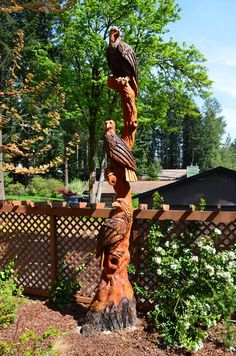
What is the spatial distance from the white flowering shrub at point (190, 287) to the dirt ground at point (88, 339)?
0.14 m

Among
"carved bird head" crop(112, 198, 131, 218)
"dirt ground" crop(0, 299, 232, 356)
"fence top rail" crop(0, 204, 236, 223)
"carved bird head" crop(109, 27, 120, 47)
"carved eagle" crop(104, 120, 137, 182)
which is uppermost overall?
"carved bird head" crop(109, 27, 120, 47)

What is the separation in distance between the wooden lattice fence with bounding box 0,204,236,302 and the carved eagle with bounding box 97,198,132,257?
47 centimetres

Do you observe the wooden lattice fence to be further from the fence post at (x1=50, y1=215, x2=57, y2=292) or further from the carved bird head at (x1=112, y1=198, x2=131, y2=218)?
the carved bird head at (x1=112, y1=198, x2=131, y2=218)

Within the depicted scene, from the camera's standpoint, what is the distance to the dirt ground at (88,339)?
3376 mm

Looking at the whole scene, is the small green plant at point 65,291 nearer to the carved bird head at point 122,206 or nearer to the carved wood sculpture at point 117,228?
the carved wood sculpture at point 117,228

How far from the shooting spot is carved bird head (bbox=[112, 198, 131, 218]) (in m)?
3.79

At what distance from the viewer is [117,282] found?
3.79 metres

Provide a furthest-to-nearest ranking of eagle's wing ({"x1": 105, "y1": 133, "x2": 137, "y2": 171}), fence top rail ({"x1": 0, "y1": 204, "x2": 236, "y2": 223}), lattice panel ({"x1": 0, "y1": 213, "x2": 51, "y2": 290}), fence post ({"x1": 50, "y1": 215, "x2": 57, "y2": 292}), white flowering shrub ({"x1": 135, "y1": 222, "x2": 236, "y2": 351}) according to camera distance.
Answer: lattice panel ({"x1": 0, "y1": 213, "x2": 51, "y2": 290})
fence post ({"x1": 50, "y1": 215, "x2": 57, "y2": 292})
fence top rail ({"x1": 0, "y1": 204, "x2": 236, "y2": 223})
eagle's wing ({"x1": 105, "y1": 133, "x2": 137, "y2": 171})
white flowering shrub ({"x1": 135, "y1": 222, "x2": 236, "y2": 351})

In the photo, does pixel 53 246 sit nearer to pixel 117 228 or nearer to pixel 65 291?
pixel 65 291

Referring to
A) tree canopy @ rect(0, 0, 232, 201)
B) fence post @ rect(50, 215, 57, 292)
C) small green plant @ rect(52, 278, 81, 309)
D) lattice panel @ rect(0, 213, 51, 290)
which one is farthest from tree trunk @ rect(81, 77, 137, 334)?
tree canopy @ rect(0, 0, 232, 201)

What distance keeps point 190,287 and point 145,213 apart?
102cm

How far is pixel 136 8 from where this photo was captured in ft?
39.3

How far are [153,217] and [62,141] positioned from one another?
30421mm

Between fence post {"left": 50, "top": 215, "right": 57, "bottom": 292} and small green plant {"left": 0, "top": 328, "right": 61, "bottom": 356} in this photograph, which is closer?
small green plant {"left": 0, "top": 328, "right": 61, "bottom": 356}
